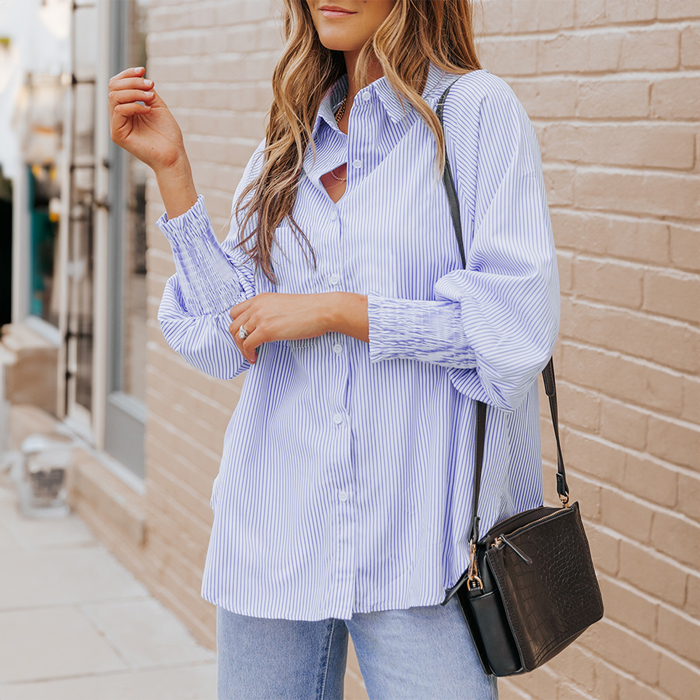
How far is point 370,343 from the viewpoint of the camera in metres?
1.48

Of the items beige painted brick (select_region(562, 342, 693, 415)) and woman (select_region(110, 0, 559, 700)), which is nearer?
woman (select_region(110, 0, 559, 700))

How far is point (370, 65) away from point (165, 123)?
350mm

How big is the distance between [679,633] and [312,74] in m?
1.34

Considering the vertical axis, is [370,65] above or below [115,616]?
above

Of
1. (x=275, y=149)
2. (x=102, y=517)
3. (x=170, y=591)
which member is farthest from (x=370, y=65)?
(x=102, y=517)

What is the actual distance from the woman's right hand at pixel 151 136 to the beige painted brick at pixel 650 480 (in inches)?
43.7

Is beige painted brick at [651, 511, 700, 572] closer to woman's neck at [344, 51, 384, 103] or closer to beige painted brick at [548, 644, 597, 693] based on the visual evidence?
Answer: beige painted brick at [548, 644, 597, 693]

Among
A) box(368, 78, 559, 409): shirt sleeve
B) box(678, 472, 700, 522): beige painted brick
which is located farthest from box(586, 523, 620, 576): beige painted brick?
box(368, 78, 559, 409): shirt sleeve

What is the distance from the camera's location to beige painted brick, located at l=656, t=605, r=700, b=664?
6.84 feet

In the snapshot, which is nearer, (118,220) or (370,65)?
(370,65)

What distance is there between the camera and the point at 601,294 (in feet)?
7.34

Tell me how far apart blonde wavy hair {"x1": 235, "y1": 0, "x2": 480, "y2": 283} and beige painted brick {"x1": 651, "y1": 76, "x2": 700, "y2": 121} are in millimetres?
595

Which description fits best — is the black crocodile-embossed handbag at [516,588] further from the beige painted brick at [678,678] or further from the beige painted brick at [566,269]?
the beige painted brick at [566,269]

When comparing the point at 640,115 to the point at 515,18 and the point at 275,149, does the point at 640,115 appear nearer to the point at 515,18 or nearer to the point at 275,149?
the point at 515,18
